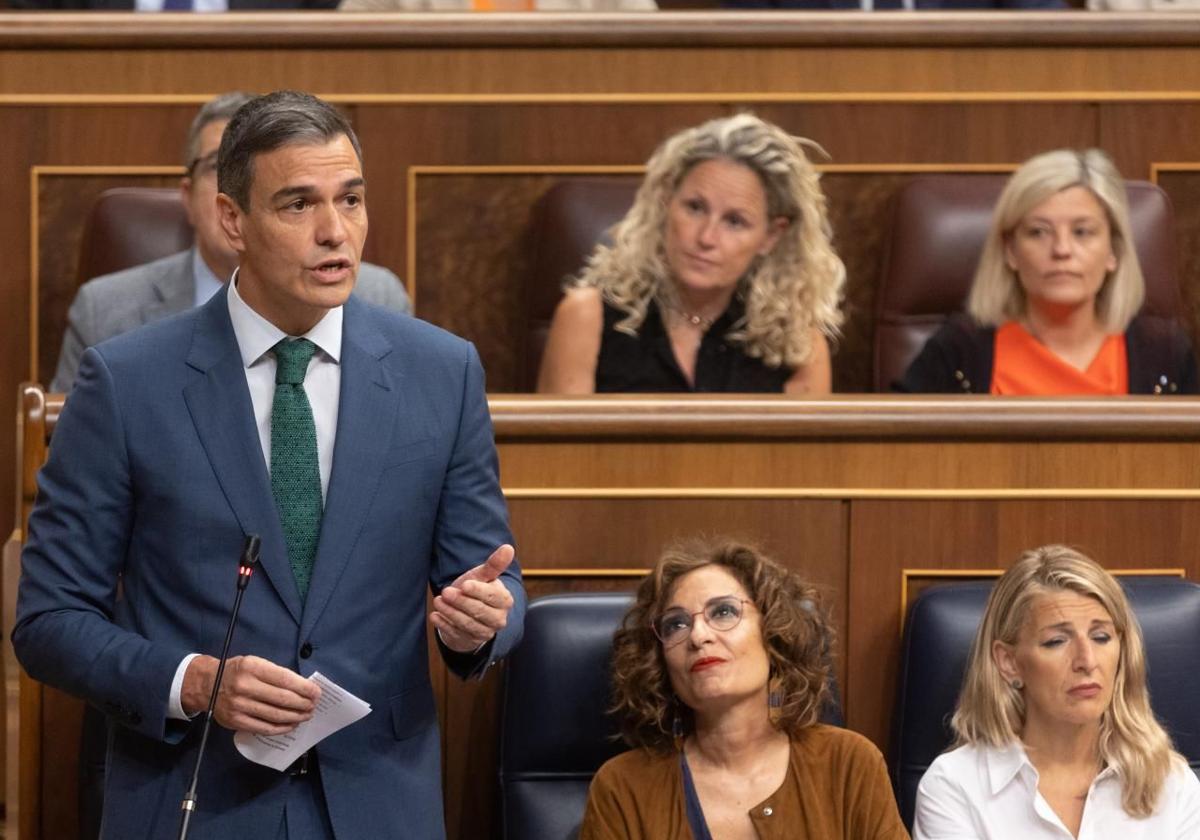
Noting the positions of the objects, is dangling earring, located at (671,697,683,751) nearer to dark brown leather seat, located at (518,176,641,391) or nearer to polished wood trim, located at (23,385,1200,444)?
polished wood trim, located at (23,385,1200,444)

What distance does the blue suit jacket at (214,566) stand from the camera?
105 cm

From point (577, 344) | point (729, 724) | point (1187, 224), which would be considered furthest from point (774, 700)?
point (1187, 224)

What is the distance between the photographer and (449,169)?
6.81 ft

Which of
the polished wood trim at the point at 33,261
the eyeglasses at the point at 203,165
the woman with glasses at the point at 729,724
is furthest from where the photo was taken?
the polished wood trim at the point at 33,261

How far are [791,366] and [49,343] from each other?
0.83m

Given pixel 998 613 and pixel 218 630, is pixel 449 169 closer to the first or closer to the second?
pixel 998 613

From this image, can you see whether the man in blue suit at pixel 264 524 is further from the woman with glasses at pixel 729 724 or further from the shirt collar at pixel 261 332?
the woman with glasses at pixel 729 724

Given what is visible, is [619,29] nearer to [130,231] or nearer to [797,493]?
[130,231]

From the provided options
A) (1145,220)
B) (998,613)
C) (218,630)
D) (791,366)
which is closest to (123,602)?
(218,630)

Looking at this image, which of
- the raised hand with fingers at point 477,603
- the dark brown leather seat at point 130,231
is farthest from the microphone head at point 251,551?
the dark brown leather seat at point 130,231

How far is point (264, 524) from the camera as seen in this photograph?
3.45 feet

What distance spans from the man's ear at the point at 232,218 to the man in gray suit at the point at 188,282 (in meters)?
0.72

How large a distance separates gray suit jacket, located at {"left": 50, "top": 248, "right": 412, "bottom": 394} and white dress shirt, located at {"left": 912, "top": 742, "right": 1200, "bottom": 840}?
772 millimetres

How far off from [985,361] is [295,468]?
40.7 inches
